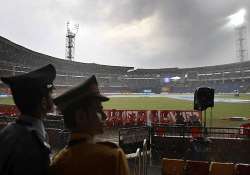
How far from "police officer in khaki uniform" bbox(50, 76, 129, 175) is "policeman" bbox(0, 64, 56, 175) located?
0.49 feet

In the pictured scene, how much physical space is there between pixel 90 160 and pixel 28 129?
1.96 feet

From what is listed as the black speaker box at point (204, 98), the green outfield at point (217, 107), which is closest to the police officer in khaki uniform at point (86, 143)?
the black speaker box at point (204, 98)

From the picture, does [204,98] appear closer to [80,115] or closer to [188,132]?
[188,132]

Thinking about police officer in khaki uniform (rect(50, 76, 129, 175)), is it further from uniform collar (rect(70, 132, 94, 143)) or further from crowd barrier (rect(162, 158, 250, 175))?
crowd barrier (rect(162, 158, 250, 175))

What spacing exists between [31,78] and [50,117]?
71.1ft

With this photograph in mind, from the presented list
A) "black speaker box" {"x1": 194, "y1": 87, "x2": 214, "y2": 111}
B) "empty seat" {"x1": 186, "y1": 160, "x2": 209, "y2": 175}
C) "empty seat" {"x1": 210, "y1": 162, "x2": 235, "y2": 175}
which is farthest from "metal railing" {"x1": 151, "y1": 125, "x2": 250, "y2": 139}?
"empty seat" {"x1": 210, "y1": 162, "x2": 235, "y2": 175}

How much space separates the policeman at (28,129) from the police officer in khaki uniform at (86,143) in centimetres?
15

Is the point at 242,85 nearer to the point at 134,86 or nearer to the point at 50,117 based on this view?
the point at 134,86

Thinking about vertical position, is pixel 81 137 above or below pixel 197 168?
above

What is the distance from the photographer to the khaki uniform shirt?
7.94 feet

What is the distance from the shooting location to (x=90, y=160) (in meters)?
2.45

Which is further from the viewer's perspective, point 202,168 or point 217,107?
point 217,107

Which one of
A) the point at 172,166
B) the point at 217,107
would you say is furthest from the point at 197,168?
the point at 217,107

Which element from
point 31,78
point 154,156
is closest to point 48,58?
point 154,156
